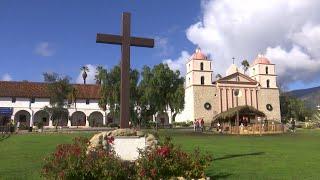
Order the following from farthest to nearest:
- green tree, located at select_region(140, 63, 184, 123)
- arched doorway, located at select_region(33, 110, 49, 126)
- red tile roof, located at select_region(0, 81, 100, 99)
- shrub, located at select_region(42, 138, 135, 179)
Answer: arched doorway, located at select_region(33, 110, 49, 126) < red tile roof, located at select_region(0, 81, 100, 99) < green tree, located at select_region(140, 63, 184, 123) < shrub, located at select_region(42, 138, 135, 179)

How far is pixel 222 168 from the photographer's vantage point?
40.4ft

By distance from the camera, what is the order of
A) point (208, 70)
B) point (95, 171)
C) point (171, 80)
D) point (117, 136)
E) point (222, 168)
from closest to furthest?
point (95, 171), point (117, 136), point (222, 168), point (171, 80), point (208, 70)

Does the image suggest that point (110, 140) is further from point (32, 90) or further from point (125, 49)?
point (32, 90)

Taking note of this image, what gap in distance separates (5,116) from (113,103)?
70.9 ft

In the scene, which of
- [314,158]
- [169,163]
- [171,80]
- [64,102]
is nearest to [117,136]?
[169,163]

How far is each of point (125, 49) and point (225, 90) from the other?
64913 mm

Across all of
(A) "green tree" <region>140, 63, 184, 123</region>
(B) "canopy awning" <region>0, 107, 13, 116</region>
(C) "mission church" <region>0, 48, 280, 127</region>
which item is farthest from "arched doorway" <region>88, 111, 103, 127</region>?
(A) "green tree" <region>140, 63, 184, 123</region>

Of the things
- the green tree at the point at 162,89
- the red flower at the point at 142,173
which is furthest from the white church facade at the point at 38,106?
the red flower at the point at 142,173

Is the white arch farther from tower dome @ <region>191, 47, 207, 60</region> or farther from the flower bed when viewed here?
the flower bed

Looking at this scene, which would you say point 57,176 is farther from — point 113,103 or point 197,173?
point 113,103

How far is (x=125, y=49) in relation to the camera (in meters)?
12.7

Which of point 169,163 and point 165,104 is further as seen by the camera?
point 165,104

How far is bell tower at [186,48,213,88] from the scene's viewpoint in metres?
75.1

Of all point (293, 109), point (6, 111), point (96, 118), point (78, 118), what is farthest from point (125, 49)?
point (293, 109)
